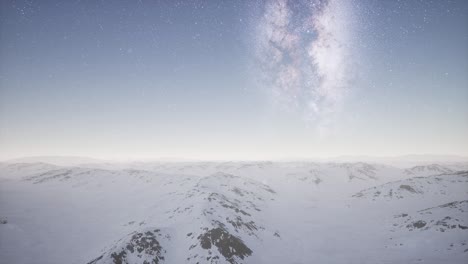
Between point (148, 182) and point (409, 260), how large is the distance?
104926 mm

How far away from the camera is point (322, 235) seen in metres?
47.2

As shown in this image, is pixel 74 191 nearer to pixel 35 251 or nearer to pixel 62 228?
pixel 62 228

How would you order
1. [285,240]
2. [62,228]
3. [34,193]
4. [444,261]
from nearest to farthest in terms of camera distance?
1. [444,261]
2. [285,240]
3. [62,228]
4. [34,193]

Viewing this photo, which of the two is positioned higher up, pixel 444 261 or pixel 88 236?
pixel 444 261

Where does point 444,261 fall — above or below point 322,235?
above

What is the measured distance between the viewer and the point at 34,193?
9238cm

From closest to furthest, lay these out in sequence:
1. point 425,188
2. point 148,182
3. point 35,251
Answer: point 35,251, point 425,188, point 148,182

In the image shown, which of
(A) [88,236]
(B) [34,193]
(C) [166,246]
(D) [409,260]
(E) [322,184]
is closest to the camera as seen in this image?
(D) [409,260]

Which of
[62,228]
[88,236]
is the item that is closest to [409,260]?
[88,236]

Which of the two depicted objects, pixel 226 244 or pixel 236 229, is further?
pixel 236 229

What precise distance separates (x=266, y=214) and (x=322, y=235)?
1777 cm

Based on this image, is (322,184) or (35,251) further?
(322,184)

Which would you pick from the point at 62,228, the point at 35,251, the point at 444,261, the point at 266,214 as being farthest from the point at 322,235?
the point at 62,228

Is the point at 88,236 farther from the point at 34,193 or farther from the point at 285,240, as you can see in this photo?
the point at 34,193
